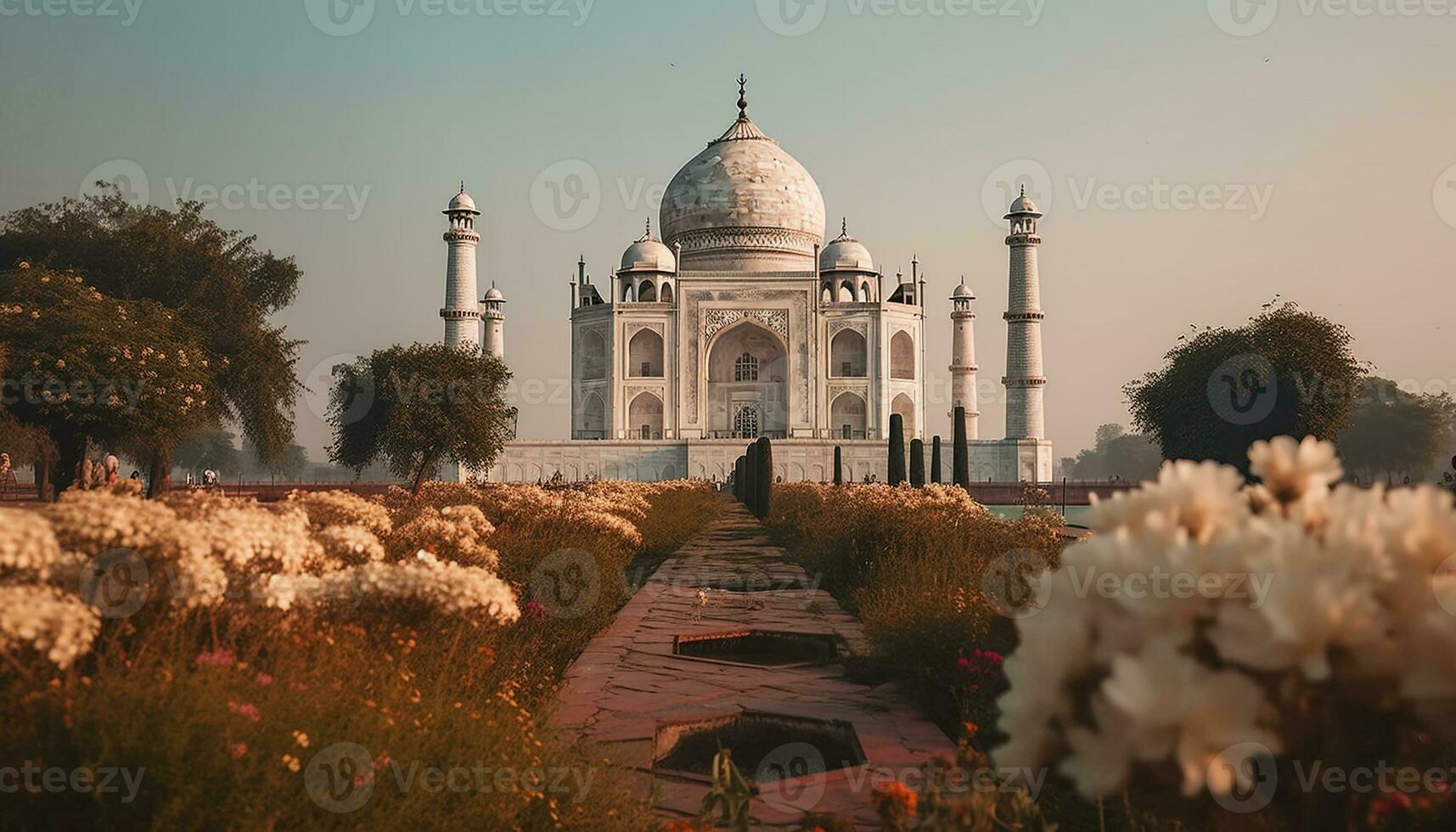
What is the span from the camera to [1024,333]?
40.5 meters

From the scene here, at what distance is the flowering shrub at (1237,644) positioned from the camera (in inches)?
46.0

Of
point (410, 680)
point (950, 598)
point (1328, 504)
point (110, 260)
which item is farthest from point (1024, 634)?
point (110, 260)

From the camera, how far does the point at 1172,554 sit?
1246 mm

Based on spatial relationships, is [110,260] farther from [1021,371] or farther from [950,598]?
[1021,371]

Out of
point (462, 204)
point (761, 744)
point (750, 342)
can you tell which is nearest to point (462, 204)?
point (462, 204)

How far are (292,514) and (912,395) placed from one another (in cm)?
4049

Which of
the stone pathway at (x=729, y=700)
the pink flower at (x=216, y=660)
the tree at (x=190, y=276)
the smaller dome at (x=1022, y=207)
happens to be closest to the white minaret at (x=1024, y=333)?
the smaller dome at (x=1022, y=207)

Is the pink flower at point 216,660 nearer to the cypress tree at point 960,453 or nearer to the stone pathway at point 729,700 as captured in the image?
the stone pathway at point 729,700

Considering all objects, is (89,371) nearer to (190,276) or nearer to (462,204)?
(190,276)

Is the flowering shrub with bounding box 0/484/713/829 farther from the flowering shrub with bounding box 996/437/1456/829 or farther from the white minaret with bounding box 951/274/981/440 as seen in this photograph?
the white minaret with bounding box 951/274/981/440

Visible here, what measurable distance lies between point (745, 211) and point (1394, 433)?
31910mm

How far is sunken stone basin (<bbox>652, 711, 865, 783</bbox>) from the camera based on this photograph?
4.08m

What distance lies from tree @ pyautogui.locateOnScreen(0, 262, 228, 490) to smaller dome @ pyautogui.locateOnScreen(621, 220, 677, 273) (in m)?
28.6

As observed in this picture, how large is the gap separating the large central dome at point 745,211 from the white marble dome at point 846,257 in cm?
67
